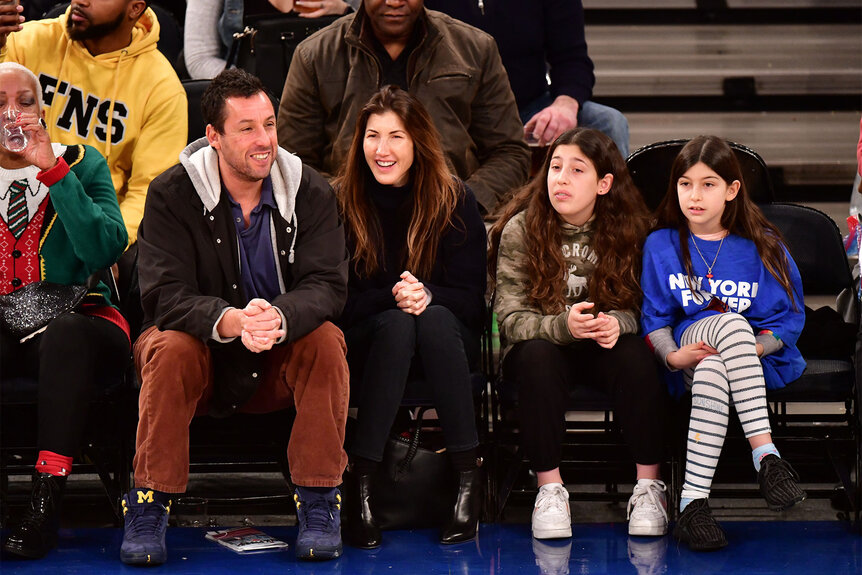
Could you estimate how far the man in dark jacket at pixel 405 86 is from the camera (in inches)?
155

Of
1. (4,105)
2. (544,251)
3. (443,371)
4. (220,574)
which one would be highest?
(4,105)

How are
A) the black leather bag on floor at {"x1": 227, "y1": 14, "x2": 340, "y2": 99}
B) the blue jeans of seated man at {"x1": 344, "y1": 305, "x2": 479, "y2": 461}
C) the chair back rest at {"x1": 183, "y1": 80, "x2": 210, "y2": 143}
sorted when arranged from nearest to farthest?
the blue jeans of seated man at {"x1": 344, "y1": 305, "x2": 479, "y2": 461} < the chair back rest at {"x1": 183, "y1": 80, "x2": 210, "y2": 143} < the black leather bag on floor at {"x1": 227, "y1": 14, "x2": 340, "y2": 99}

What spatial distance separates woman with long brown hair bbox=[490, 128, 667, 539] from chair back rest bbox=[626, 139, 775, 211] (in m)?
0.20

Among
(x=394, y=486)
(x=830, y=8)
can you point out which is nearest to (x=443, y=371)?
(x=394, y=486)

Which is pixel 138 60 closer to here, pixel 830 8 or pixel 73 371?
pixel 73 371

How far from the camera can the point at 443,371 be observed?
3.15m

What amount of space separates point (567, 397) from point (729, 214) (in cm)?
74

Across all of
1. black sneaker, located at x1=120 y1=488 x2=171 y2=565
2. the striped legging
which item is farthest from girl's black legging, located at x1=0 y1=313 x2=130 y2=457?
the striped legging

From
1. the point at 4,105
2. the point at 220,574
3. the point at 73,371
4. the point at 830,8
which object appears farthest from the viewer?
the point at 830,8

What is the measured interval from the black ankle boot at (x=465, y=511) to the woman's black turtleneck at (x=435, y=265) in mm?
444

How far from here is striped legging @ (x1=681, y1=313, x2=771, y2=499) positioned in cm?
313

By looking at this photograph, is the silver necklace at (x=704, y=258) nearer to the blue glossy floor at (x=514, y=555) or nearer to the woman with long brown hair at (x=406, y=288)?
the woman with long brown hair at (x=406, y=288)

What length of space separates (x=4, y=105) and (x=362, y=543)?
1.55 meters

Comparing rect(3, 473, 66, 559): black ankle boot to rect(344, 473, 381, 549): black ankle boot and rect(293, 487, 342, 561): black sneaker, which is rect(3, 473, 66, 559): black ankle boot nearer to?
rect(293, 487, 342, 561): black sneaker
